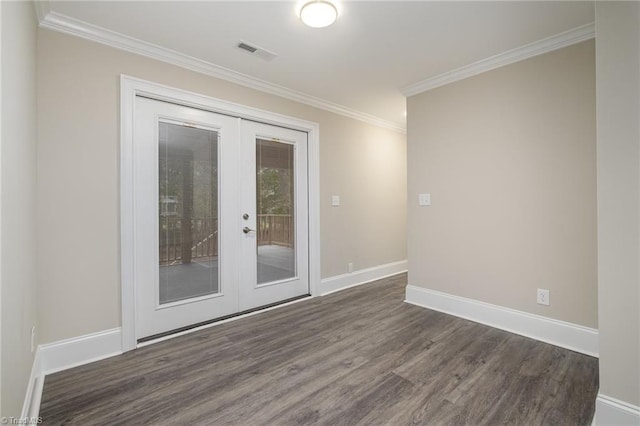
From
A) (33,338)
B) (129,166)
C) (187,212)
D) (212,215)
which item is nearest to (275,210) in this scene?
(212,215)

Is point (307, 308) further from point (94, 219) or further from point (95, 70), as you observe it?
point (95, 70)

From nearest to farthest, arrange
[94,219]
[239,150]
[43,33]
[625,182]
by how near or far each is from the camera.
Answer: [625,182] → [43,33] → [94,219] → [239,150]

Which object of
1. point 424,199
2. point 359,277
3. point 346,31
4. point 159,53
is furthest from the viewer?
point 359,277

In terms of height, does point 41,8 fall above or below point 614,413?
above

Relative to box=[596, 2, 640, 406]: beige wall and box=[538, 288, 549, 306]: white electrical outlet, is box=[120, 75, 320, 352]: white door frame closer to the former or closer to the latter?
box=[596, 2, 640, 406]: beige wall

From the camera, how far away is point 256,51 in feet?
8.52

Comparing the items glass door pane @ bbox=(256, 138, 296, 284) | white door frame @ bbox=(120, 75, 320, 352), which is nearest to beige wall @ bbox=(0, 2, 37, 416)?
white door frame @ bbox=(120, 75, 320, 352)

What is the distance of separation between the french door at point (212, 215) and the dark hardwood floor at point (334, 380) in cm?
41

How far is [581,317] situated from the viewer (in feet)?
7.71

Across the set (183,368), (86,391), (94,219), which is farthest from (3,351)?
(94,219)

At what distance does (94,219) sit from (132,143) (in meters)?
0.68

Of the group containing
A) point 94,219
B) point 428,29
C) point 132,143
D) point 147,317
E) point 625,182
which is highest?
point 428,29

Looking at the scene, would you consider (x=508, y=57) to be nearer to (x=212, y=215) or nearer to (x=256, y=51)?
(x=256, y=51)

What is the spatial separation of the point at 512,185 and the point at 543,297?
40.6 inches
